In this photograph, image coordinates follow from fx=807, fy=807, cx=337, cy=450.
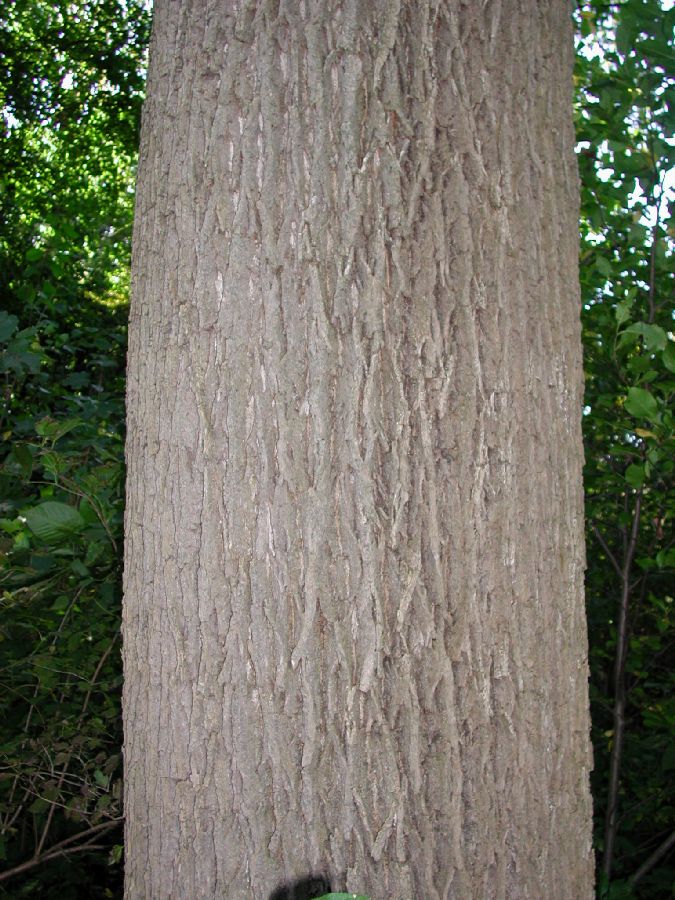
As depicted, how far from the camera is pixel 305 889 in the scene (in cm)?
121

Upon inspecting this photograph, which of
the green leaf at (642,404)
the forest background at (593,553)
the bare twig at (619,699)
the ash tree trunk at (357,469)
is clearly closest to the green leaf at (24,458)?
the forest background at (593,553)

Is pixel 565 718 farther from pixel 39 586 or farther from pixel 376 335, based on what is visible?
pixel 39 586

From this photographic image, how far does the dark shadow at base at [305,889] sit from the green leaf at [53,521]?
122 centimetres

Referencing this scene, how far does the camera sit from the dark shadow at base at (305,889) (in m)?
1.21

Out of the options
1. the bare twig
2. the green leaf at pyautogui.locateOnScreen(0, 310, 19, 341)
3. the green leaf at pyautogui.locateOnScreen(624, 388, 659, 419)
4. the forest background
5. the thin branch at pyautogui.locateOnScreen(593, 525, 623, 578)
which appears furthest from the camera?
the thin branch at pyautogui.locateOnScreen(593, 525, 623, 578)

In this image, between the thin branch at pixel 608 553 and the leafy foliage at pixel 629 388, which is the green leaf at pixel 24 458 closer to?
the leafy foliage at pixel 629 388

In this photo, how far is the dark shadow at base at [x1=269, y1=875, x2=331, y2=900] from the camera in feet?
3.97

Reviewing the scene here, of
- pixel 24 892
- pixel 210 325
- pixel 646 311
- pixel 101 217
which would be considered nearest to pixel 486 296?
pixel 210 325

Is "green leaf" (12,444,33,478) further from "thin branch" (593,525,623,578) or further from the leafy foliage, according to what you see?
"thin branch" (593,525,623,578)

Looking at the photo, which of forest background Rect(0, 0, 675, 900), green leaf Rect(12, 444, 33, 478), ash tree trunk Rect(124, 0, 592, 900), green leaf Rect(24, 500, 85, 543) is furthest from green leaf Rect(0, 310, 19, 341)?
ash tree trunk Rect(124, 0, 592, 900)

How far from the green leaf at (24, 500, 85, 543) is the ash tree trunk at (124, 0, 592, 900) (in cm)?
91

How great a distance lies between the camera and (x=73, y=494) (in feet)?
7.91

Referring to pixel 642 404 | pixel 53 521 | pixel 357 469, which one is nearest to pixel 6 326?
pixel 53 521

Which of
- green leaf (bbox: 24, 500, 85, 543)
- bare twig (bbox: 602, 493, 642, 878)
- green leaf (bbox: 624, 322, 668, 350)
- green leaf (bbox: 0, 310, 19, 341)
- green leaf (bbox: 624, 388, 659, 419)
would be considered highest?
green leaf (bbox: 0, 310, 19, 341)
